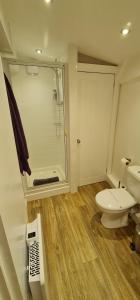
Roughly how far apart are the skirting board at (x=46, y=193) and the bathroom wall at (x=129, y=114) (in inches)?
41.4

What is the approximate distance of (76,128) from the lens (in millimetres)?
2076

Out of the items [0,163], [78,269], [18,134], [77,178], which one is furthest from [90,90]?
[78,269]

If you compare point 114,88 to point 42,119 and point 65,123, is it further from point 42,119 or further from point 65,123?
point 42,119

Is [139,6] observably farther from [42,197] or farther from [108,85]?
[42,197]

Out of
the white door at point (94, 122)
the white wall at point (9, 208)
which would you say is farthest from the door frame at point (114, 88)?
the white wall at point (9, 208)

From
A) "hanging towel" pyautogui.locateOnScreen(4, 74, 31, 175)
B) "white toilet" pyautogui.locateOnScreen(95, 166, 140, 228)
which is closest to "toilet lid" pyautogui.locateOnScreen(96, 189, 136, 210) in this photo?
"white toilet" pyautogui.locateOnScreen(95, 166, 140, 228)

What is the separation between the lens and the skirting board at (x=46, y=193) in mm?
2232

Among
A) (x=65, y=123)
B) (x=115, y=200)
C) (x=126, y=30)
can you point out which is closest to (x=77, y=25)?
(x=126, y=30)

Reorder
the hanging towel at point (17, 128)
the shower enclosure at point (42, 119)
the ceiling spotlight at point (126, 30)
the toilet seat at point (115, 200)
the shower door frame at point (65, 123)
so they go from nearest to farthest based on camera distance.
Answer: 1. the ceiling spotlight at point (126, 30)
2. the hanging towel at point (17, 128)
3. the toilet seat at point (115, 200)
4. the shower door frame at point (65, 123)
5. the shower enclosure at point (42, 119)

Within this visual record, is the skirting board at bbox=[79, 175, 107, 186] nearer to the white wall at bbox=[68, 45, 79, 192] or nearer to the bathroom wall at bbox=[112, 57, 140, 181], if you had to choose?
the white wall at bbox=[68, 45, 79, 192]

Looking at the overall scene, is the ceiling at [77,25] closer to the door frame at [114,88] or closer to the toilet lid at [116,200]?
the door frame at [114,88]

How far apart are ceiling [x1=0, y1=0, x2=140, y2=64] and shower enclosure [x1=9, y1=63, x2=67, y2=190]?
2.02 ft

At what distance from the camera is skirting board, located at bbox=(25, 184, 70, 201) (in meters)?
2.23

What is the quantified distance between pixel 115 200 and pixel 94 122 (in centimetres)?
120
